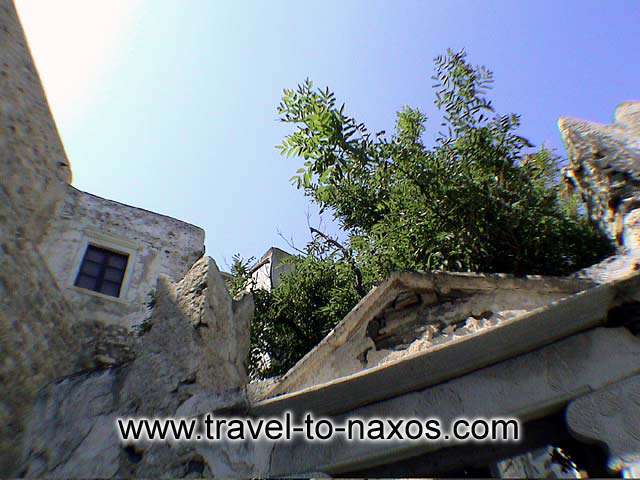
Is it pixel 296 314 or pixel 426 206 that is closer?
pixel 426 206

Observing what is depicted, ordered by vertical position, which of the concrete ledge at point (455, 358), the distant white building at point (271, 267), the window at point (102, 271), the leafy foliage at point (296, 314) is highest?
the distant white building at point (271, 267)

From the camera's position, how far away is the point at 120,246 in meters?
10.5

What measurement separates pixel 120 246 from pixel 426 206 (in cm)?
732

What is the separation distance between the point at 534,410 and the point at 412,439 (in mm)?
635

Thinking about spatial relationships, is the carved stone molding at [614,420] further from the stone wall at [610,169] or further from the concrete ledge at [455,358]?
the stone wall at [610,169]

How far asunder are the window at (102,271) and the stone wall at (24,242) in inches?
172

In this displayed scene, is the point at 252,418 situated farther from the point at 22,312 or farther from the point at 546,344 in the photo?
the point at 22,312

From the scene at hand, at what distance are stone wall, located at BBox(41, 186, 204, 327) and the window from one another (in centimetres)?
11

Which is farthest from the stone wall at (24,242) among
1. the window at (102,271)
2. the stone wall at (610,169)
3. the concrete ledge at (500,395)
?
the window at (102,271)

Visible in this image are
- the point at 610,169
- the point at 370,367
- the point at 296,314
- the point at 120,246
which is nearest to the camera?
the point at 370,367

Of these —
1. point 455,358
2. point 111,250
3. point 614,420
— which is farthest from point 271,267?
point 614,420

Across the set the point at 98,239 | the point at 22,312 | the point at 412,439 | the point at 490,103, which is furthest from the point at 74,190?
the point at 412,439

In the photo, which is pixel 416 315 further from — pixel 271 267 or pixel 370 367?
pixel 271 267

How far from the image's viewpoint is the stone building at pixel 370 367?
2.89 m
